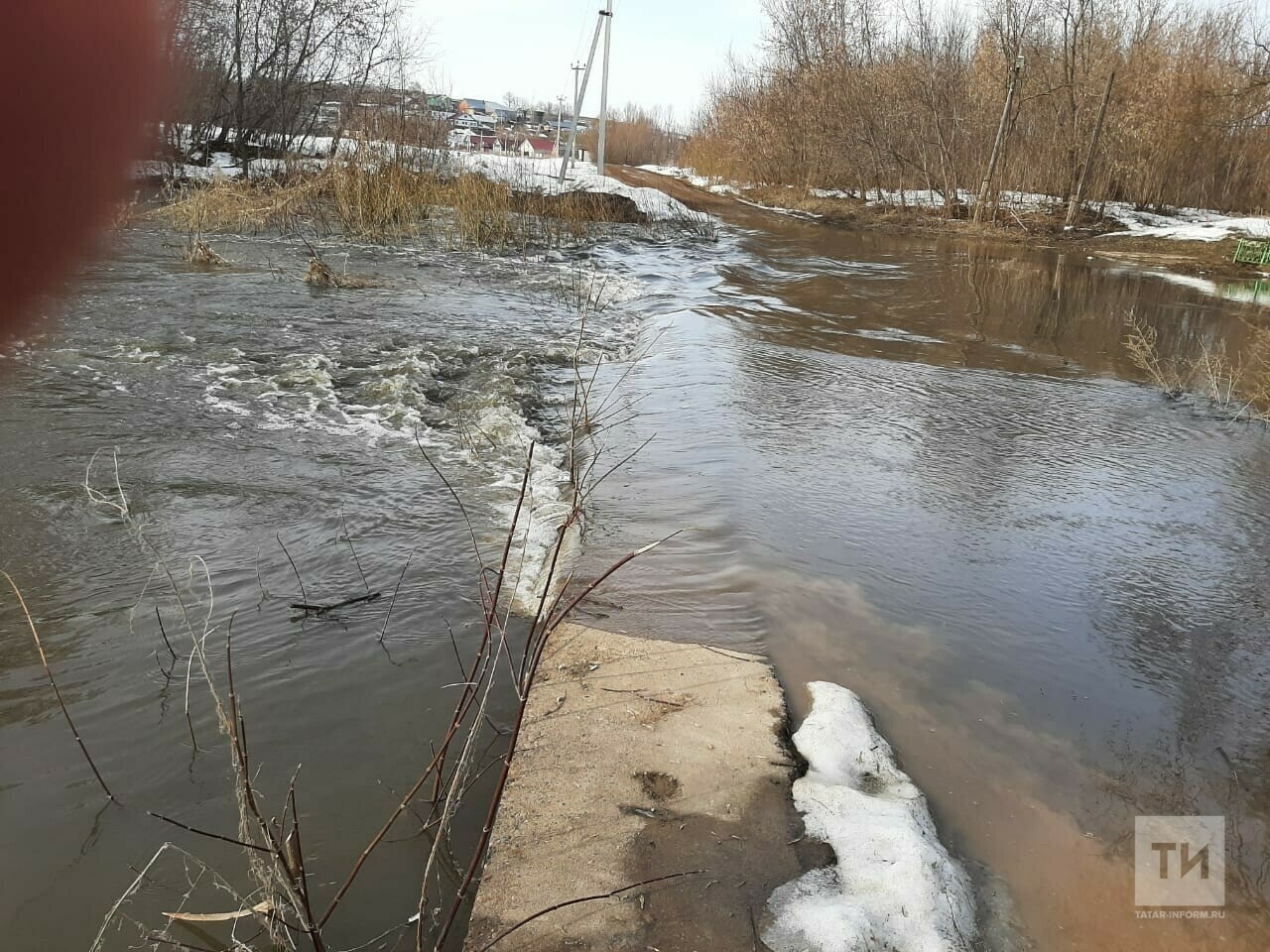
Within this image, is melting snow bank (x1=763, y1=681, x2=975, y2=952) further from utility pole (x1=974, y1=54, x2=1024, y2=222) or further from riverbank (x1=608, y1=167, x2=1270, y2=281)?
utility pole (x1=974, y1=54, x2=1024, y2=222)

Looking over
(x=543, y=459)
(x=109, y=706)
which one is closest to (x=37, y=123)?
(x=109, y=706)

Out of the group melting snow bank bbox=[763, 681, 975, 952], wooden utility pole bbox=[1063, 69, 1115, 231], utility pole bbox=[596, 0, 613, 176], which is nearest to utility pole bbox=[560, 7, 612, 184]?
utility pole bbox=[596, 0, 613, 176]

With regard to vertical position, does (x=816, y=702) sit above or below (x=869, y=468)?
below

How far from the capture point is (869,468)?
17.6 ft

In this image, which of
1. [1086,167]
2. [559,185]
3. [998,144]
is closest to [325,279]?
[559,185]

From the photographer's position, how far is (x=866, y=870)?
2232 mm

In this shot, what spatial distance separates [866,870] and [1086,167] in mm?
24971

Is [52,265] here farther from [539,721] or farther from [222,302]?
[222,302]

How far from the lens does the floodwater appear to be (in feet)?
7.98

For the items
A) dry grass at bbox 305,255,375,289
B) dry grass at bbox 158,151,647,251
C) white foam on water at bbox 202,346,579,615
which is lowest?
white foam on water at bbox 202,346,579,615

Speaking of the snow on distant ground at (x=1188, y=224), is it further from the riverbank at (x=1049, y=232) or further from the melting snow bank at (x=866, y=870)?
the melting snow bank at (x=866, y=870)

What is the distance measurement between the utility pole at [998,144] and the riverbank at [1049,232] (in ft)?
1.98

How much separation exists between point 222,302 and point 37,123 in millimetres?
10261

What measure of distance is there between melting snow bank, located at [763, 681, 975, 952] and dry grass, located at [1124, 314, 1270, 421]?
19.2 ft
